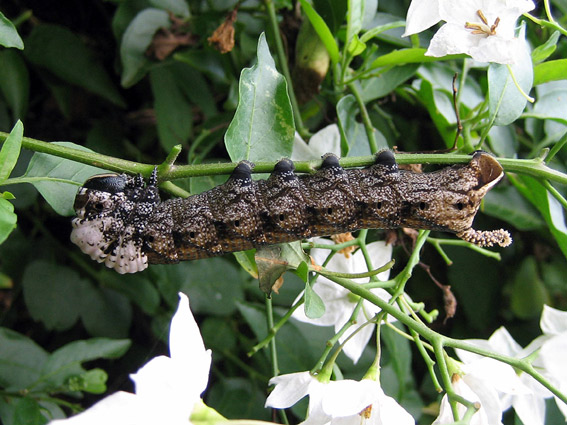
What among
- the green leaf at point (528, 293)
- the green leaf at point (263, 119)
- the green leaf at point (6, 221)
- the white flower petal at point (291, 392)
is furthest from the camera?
the green leaf at point (528, 293)

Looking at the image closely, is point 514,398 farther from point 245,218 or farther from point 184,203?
point 184,203

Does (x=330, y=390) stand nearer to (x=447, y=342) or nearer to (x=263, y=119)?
(x=447, y=342)

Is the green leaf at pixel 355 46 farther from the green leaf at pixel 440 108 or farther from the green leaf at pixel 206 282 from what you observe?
the green leaf at pixel 206 282

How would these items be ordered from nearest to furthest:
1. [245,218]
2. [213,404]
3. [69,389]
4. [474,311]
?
1. [245,218]
2. [69,389]
3. [213,404]
4. [474,311]

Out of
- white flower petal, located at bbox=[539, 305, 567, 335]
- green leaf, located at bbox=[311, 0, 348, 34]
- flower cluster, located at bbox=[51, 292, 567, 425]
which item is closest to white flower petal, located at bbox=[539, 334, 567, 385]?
flower cluster, located at bbox=[51, 292, 567, 425]

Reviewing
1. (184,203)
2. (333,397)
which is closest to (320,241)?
(184,203)

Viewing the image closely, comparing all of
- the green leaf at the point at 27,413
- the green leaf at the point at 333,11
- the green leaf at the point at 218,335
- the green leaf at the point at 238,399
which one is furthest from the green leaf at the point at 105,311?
the green leaf at the point at 333,11
